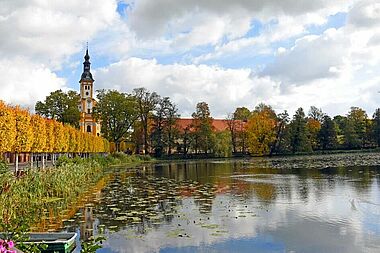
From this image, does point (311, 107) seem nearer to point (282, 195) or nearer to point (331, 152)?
point (331, 152)

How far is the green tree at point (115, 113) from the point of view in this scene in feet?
211

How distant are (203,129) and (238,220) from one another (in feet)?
191

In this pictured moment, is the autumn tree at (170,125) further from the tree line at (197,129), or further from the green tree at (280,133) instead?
the green tree at (280,133)

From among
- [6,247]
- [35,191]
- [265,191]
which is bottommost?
[265,191]

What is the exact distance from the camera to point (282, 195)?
17.8 meters

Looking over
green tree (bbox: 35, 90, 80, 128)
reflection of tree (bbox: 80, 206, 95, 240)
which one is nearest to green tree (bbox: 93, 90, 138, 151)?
green tree (bbox: 35, 90, 80, 128)

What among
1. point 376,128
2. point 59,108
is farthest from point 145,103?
point 376,128

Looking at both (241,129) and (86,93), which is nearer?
(241,129)

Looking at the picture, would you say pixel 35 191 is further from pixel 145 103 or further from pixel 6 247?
pixel 145 103

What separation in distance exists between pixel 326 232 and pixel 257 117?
63.5 m

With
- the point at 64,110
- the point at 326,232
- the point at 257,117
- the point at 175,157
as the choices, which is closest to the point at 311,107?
the point at 257,117

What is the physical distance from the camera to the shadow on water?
9508 mm

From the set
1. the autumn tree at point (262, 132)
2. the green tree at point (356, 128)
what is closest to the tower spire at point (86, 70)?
the autumn tree at point (262, 132)

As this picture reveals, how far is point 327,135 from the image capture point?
3068 inches
